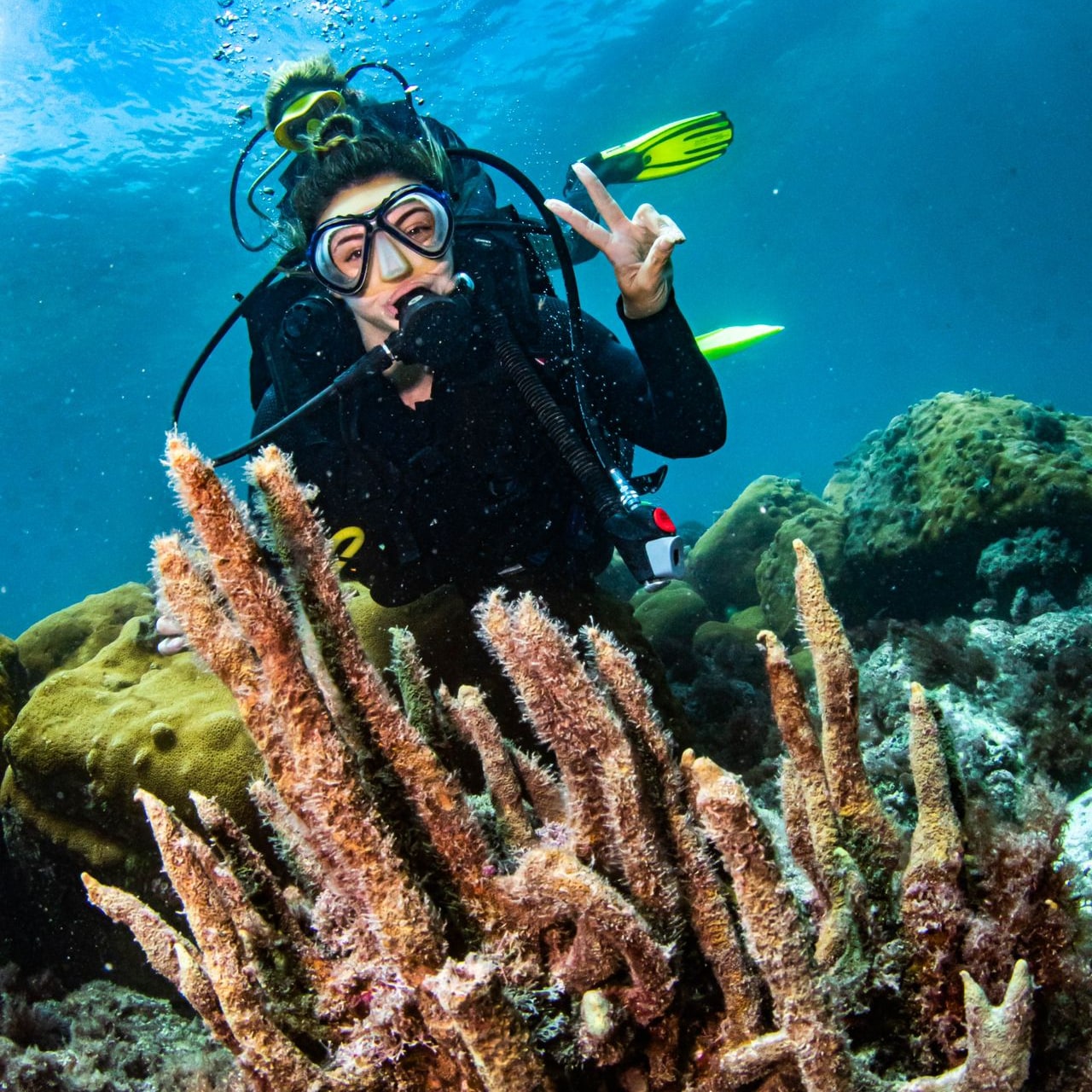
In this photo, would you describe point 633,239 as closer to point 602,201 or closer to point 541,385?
point 602,201

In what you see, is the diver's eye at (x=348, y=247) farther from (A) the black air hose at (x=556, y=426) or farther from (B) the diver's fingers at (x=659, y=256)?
(B) the diver's fingers at (x=659, y=256)

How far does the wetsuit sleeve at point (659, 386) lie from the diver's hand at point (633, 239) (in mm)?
219

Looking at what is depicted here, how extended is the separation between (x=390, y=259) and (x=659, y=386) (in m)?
1.83

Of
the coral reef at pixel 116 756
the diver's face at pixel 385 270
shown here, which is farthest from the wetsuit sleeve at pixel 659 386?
the coral reef at pixel 116 756

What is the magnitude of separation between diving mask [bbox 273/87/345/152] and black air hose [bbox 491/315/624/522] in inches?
113

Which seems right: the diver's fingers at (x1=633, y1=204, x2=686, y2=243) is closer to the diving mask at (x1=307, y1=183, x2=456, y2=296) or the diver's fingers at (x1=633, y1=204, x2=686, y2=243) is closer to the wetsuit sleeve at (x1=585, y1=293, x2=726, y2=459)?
the wetsuit sleeve at (x1=585, y1=293, x2=726, y2=459)

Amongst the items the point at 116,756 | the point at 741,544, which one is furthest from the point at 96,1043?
the point at 741,544

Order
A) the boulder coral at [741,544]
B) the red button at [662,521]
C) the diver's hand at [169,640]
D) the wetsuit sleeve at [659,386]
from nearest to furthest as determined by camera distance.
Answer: the diver's hand at [169,640], the red button at [662,521], the wetsuit sleeve at [659,386], the boulder coral at [741,544]

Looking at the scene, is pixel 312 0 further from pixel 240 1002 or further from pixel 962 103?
pixel 962 103

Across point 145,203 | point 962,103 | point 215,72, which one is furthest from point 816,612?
point 962,103

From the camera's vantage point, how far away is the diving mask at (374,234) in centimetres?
400

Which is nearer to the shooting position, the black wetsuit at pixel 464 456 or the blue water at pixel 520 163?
the black wetsuit at pixel 464 456

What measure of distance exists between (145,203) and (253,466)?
122ft

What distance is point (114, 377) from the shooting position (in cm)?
5125
